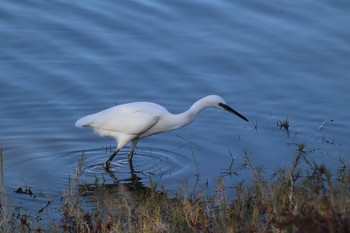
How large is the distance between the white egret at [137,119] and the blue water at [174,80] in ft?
1.02

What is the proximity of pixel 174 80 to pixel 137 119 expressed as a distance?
1888mm

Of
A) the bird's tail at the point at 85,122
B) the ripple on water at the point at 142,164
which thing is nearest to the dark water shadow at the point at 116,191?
the ripple on water at the point at 142,164

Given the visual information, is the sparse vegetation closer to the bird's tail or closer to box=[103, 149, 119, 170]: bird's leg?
box=[103, 149, 119, 170]: bird's leg

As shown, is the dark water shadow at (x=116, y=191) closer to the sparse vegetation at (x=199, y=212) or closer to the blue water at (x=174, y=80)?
the blue water at (x=174, y=80)

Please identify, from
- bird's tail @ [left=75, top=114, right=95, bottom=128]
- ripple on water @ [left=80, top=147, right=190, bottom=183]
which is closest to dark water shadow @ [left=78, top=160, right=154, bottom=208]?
ripple on water @ [left=80, top=147, right=190, bottom=183]

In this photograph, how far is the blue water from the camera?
8.93 metres

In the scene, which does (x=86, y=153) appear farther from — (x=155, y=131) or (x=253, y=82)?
(x=253, y=82)

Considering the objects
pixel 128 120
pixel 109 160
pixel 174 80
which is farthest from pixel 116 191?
pixel 174 80

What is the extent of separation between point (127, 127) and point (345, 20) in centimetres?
449

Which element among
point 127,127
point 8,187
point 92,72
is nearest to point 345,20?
point 92,72

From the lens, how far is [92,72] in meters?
10.8

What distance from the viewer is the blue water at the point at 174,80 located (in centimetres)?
893

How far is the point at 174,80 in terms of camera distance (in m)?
10.7

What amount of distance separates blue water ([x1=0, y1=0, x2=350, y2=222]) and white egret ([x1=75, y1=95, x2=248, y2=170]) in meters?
0.31
